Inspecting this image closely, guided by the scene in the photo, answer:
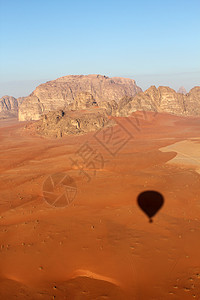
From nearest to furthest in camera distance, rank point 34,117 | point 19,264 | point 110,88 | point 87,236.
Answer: point 19,264 < point 87,236 < point 34,117 < point 110,88

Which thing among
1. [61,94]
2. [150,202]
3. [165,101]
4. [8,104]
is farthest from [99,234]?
[8,104]

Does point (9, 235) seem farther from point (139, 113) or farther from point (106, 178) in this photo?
point (139, 113)

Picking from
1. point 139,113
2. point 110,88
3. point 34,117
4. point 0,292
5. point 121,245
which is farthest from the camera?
point 110,88

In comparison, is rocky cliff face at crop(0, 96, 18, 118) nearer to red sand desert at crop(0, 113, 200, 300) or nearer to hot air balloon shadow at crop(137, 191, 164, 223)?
red sand desert at crop(0, 113, 200, 300)

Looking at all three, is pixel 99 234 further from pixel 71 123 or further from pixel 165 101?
pixel 165 101

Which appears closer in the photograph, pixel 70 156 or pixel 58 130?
pixel 70 156

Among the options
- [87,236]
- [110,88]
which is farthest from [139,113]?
[110,88]
